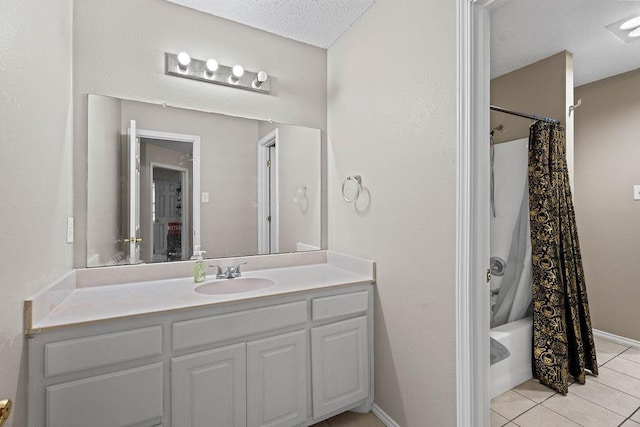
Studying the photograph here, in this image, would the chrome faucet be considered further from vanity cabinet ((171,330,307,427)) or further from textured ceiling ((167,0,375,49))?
textured ceiling ((167,0,375,49))

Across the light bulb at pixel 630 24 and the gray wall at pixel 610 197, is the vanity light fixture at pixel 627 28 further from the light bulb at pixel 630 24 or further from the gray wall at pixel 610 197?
the gray wall at pixel 610 197

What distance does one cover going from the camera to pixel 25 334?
1055mm

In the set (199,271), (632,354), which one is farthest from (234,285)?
(632,354)

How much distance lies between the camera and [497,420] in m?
1.75

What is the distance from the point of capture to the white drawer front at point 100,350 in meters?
1.09

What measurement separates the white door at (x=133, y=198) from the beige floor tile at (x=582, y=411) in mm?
→ 2646

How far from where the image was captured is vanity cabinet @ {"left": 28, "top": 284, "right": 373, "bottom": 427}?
1.11 metres

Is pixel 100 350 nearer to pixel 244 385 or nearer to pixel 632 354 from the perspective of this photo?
pixel 244 385

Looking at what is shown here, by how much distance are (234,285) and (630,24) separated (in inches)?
119

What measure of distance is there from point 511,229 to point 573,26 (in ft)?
4.71

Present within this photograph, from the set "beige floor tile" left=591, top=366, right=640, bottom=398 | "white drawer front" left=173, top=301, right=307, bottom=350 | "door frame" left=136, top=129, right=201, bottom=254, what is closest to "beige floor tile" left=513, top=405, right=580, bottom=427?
"beige floor tile" left=591, top=366, right=640, bottom=398

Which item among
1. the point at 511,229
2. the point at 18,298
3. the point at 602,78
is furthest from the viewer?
the point at 602,78

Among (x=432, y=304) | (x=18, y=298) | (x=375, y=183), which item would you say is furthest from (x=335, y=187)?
(x=18, y=298)

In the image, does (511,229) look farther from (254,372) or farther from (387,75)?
(254,372)
